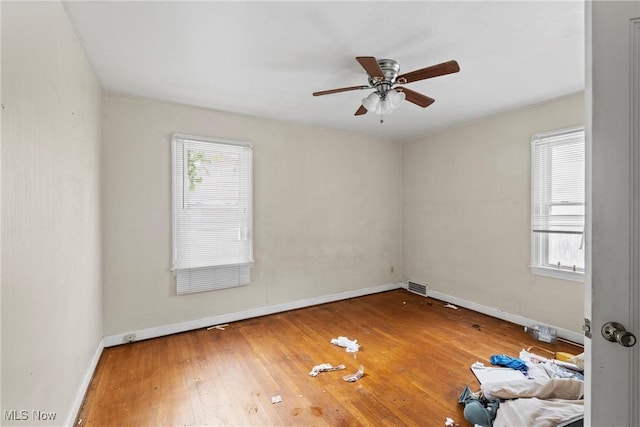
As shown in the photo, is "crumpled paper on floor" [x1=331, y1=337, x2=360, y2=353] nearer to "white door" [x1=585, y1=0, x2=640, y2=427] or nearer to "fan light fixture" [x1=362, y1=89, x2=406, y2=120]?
"white door" [x1=585, y1=0, x2=640, y2=427]

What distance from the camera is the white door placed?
89 cm

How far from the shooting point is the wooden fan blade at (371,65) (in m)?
1.84

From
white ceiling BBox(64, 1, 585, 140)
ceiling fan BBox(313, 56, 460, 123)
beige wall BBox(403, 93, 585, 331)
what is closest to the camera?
white ceiling BBox(64, 1, 585, 140)

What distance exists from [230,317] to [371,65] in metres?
3.14

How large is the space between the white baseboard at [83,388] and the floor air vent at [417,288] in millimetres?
4180

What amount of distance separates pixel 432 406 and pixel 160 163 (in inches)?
→ 133

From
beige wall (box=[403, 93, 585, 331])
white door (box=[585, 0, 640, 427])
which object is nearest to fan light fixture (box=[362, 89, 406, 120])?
white door (box=[585, 0, 640, 427])

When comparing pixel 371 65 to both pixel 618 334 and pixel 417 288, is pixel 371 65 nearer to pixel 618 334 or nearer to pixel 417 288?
pixel 618 334

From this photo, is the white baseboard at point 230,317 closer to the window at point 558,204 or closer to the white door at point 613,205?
the window at point 558,204

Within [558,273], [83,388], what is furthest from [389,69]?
[83,388]

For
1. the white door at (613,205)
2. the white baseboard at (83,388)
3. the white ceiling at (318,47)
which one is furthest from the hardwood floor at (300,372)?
the white ceiling at (318,47)

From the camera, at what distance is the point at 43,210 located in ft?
4.66

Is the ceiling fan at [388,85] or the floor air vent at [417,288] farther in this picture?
the floor air vent at [417,288]

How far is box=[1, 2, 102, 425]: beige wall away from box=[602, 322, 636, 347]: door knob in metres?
2.10
